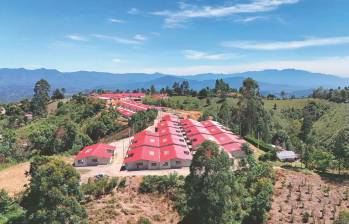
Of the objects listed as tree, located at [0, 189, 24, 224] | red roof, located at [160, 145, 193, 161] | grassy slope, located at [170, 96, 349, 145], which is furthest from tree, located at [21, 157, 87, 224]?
grassy slope, located at [170, 96, 349, 145]

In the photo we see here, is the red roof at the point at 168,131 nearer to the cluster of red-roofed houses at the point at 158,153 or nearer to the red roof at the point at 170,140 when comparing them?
the cluster of red-roofed houses at the point at 158,153

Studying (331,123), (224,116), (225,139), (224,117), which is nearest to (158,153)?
(225,139)

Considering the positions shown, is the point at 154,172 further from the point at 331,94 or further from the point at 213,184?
the point at 331,94

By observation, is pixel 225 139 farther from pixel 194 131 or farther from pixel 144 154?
pixel 144 154

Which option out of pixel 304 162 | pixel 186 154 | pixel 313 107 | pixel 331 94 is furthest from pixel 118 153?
pixel 331 94

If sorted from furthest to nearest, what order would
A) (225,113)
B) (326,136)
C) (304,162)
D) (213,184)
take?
(326,136) < (225,113) < (304,162) < (213,184)

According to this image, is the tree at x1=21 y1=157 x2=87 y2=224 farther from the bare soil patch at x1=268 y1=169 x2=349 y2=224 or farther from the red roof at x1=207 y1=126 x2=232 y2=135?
the red roof at x1=207 y1=126 x2=232 y2=135
